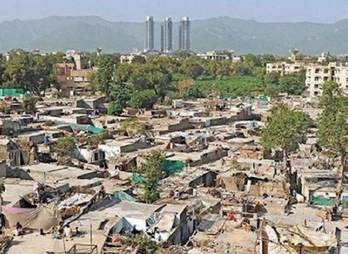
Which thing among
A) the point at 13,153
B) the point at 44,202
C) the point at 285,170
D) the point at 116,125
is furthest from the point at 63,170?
the point at 116,125

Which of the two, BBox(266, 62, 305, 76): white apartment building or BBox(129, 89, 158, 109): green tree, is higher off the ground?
BBox(266, 62, 305, 76): white apartment building

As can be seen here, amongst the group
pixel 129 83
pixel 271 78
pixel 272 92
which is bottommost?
pixel 272 92

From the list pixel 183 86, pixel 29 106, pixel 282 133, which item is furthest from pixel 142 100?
pixel 282 133

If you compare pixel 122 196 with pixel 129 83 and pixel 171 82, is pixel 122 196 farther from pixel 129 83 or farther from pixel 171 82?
pixel 171 82

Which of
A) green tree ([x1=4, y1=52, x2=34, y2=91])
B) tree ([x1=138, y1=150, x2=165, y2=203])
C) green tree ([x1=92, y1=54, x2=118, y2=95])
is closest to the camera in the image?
tree ([x1=138, y1=150, x2=165, y2=203])

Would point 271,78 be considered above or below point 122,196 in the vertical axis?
below

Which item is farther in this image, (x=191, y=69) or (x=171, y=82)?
(x=191, y=69)

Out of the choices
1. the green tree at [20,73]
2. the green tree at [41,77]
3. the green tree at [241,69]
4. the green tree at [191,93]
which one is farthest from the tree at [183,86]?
the green tree at [241,69]

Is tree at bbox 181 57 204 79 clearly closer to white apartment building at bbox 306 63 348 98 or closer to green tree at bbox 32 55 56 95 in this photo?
white apartment building at bbox 306 63 348 98

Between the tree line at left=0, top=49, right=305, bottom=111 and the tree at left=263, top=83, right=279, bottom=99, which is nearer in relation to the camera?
the tree line at left=0, top=49, right=305, bottom=111

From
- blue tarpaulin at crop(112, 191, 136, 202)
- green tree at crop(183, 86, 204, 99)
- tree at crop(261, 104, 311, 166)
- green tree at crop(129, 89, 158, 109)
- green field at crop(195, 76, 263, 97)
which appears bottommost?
green field at crop(195, 76, 263, 97)

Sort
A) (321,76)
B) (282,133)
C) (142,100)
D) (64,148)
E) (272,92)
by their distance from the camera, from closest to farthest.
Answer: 1. (282,133)
2. (64,148)
3. (142,100)
4. (272,92)
5. (321,76)

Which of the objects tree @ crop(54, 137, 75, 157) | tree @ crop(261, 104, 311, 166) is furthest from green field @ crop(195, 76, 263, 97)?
tree @ crop(54, 137, 75, 157)
